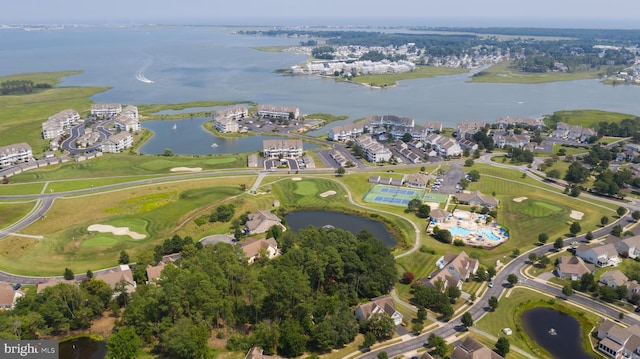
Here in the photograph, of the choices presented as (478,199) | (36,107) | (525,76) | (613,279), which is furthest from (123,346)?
(525,76)

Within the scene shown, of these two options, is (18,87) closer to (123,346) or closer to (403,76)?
(403,76)

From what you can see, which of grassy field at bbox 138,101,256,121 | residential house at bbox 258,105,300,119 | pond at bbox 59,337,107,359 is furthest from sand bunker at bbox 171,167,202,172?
grassy field at bbox 138,101,256,121

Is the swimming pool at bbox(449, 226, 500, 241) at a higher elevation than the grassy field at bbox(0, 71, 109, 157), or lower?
higher

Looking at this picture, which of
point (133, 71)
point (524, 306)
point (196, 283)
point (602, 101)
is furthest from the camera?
point (133, 71)

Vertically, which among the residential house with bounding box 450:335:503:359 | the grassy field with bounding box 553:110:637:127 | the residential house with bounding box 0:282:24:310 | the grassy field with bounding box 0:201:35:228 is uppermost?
the grassy field with bounding box 553:110:637:127

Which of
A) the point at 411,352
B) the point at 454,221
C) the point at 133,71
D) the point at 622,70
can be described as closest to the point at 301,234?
the point at 411,352

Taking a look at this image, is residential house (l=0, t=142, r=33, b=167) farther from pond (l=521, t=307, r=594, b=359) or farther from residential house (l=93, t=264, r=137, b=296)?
pond (l=521, t=307, r=594, b=359)

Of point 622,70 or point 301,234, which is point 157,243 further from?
point 622,70

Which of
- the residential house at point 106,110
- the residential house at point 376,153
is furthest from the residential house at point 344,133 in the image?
the residential house at point 106,110
